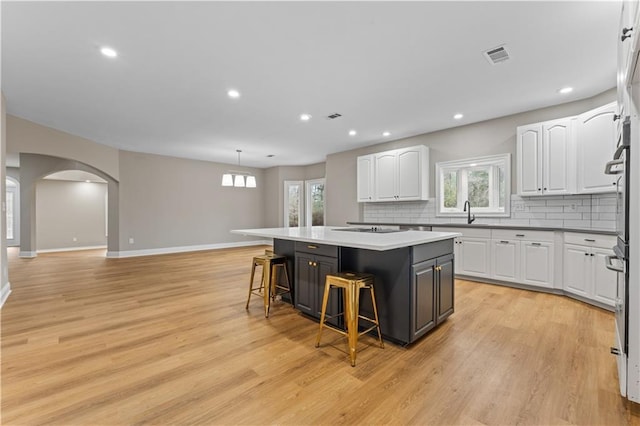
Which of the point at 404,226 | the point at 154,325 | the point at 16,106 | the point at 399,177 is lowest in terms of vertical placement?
the point at 154,325

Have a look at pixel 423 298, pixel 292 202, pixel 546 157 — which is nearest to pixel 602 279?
pixel 546 157

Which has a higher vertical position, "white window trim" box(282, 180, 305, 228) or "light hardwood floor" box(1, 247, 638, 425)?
"white window trim" box(282, 180, 305, 228)

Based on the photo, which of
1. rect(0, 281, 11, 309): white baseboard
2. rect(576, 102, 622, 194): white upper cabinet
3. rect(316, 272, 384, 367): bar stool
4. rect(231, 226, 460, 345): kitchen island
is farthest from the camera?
rect(0, 281, 11, 309): white baseboard

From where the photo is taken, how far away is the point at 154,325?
9.34ft

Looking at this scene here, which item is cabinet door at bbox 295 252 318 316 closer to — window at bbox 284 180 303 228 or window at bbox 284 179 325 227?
window at bbox 284 179 325 227

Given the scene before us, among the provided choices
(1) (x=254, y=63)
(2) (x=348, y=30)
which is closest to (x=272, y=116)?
(1) (x=254, y=63)

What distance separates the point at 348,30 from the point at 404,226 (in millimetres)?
3607

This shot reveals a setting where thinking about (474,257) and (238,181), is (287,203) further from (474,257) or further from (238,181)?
(474,257)

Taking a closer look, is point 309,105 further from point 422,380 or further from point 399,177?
point 422,380

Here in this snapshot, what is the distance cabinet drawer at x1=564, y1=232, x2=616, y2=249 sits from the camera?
3064 mm

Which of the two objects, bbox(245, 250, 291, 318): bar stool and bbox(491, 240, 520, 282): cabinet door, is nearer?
bbox(245, 250, 291, 318): bar stool

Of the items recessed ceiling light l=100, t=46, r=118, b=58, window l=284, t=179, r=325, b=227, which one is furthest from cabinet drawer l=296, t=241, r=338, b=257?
window l=284, t=179, r=325, b=227

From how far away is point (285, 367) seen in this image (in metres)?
2.05

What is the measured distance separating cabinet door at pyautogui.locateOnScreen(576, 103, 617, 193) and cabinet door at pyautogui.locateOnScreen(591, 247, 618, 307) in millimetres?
790
